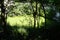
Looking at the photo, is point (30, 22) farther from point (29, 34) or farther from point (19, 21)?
point (19, 21)

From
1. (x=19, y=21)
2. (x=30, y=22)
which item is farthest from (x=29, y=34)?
(x=19, y=21)

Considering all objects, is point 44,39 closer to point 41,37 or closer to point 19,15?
point 41,37

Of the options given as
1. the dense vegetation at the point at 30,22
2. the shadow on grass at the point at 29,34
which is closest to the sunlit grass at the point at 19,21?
the dense vegetation at the point at 30,22

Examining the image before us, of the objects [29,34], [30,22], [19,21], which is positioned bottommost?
[29,34]

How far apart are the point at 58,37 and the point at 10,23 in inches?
120

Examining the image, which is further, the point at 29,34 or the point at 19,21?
the point at 19,21

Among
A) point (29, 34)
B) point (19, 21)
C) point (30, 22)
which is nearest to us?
point (30, 22)

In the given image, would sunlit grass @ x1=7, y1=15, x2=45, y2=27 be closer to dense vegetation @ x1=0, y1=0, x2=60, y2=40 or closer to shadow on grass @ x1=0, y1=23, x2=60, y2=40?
dense vegetation @ x1=0, y1=0, x2=60, y2=40

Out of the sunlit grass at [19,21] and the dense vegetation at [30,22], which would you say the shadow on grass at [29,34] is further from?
the sunlit grass at [19,21]

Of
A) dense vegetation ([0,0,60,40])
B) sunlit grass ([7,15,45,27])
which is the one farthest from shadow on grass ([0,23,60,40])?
sunlit grass ([7,15,45,27])

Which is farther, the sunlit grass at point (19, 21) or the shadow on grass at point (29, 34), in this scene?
the sunlit grass at point (19, 21)

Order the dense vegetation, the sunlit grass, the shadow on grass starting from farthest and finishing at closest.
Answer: the sunlit grass < the shadow on grass < the dense vegetation

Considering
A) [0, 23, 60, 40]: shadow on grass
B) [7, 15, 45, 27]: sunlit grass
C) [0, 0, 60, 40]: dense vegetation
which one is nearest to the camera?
[0, 0, 60, 40]: dense vegetation

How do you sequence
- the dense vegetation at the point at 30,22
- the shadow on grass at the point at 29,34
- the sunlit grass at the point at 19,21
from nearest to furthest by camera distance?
the dense vegetation at the point at 30,22
the shadow on grass at the point at 29,34
the sunlit grass at the point at 19,21
